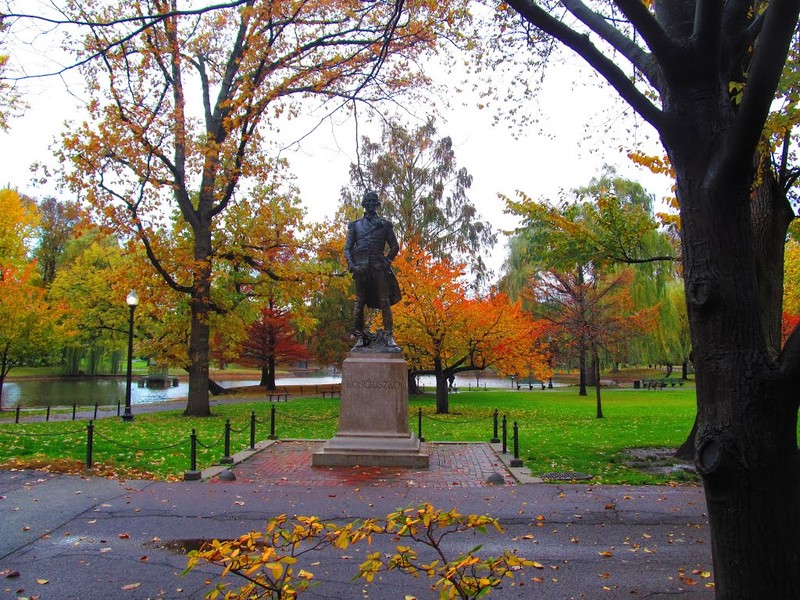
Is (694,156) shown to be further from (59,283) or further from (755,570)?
(59,283)

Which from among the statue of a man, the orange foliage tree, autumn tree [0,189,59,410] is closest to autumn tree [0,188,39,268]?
autumn tree [0,189,59,410]

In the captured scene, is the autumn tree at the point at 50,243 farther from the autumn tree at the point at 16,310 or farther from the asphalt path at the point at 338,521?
the asphalt path at the point at 338,521

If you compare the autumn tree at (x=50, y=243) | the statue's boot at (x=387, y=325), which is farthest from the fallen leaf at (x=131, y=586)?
the autumn tree at (x=50, y=243)

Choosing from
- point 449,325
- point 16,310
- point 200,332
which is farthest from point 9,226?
point 449,325

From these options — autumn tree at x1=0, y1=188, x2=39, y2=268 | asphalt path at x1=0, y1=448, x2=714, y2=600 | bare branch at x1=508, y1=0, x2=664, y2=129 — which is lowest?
asphalt path at x1=0, y1=448, x2=714, y2=600

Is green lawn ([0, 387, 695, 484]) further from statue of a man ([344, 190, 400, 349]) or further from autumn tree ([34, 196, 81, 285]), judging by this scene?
autumn tree ([34, 196, 81, 285])

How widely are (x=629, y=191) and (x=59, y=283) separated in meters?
33.7

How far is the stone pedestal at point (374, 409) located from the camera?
10.3 meters

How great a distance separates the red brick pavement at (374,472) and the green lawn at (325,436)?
842mm

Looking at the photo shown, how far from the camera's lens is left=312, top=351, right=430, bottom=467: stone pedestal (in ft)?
33.8

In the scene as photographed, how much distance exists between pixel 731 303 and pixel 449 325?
19.3 m

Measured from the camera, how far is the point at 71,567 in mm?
5023

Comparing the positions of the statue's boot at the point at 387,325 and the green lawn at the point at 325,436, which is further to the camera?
the statue's boot at the point at 387,325

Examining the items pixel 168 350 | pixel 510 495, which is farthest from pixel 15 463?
pixel 168 350
